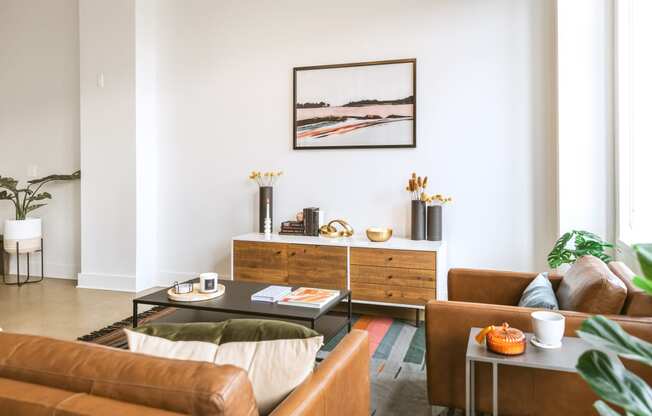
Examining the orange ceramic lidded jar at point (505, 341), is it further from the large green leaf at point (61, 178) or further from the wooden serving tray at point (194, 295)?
the large green leaf at point (61, 178)

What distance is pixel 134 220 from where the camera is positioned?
4.72 meters

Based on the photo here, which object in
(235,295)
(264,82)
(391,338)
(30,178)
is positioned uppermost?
(264,82)

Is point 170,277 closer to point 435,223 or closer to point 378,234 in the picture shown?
point 378,234

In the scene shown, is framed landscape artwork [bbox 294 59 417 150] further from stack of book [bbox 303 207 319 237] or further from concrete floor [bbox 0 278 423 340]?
concrete floor [bbox 0 278 423 340]

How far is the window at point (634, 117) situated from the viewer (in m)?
2.96

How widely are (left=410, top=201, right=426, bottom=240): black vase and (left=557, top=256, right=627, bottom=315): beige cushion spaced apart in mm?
1730

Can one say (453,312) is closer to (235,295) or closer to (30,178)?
(235,295)

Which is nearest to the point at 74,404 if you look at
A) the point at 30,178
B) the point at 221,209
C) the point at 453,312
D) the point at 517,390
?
the point at 453,312

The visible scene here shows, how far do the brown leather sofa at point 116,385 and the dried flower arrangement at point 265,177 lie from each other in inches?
132

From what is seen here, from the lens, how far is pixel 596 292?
6.31ft

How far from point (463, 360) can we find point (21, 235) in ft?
15.5

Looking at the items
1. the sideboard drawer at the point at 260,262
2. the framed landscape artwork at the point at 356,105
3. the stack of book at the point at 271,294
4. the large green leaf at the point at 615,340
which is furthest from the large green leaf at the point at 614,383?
the framed landscape artwork at the point at 356,105

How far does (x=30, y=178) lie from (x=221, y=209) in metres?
2.48

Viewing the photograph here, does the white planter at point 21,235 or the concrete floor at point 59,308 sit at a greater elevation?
the white planter at point 21,235
